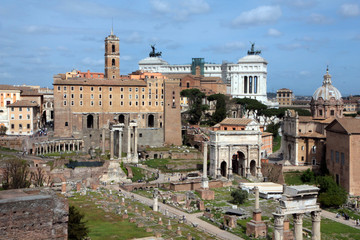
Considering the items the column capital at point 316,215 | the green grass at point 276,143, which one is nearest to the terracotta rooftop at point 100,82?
the green grass at point 276,143

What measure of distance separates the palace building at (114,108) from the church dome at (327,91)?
22656 mm

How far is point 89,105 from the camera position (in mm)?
75000

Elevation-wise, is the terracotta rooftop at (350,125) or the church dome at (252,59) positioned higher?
the church dome at (252,59)

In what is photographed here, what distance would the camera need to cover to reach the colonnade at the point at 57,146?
65188mm

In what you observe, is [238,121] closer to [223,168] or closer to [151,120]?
[223,168]

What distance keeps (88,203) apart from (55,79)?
1335 inches

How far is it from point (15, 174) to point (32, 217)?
2915 cm

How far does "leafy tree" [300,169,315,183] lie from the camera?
59219 mm

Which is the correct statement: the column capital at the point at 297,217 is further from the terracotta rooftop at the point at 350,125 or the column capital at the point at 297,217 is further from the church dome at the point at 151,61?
the church dome at the point at 151,61

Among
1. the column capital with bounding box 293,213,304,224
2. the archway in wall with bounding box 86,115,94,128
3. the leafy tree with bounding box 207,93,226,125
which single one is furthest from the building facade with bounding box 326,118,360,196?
the archway in wall with bounding box 86,115,94,128

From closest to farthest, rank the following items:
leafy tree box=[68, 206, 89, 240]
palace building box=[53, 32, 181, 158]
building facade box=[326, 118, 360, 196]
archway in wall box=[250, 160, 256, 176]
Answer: leafy tree box=[68, 206, 89, 240], building facade box=[326, 118, 360, 196], archway in wall box=[250, 160, 256, 176], palace building box=[53, 32, 181, 158]

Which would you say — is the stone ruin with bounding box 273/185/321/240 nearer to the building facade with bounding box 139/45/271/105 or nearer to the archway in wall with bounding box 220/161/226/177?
the archway in wall with bounding box 220/161/226/177

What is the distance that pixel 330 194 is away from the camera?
50312mm

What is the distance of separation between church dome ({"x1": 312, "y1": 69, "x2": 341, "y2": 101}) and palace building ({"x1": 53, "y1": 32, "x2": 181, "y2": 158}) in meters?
22.7
